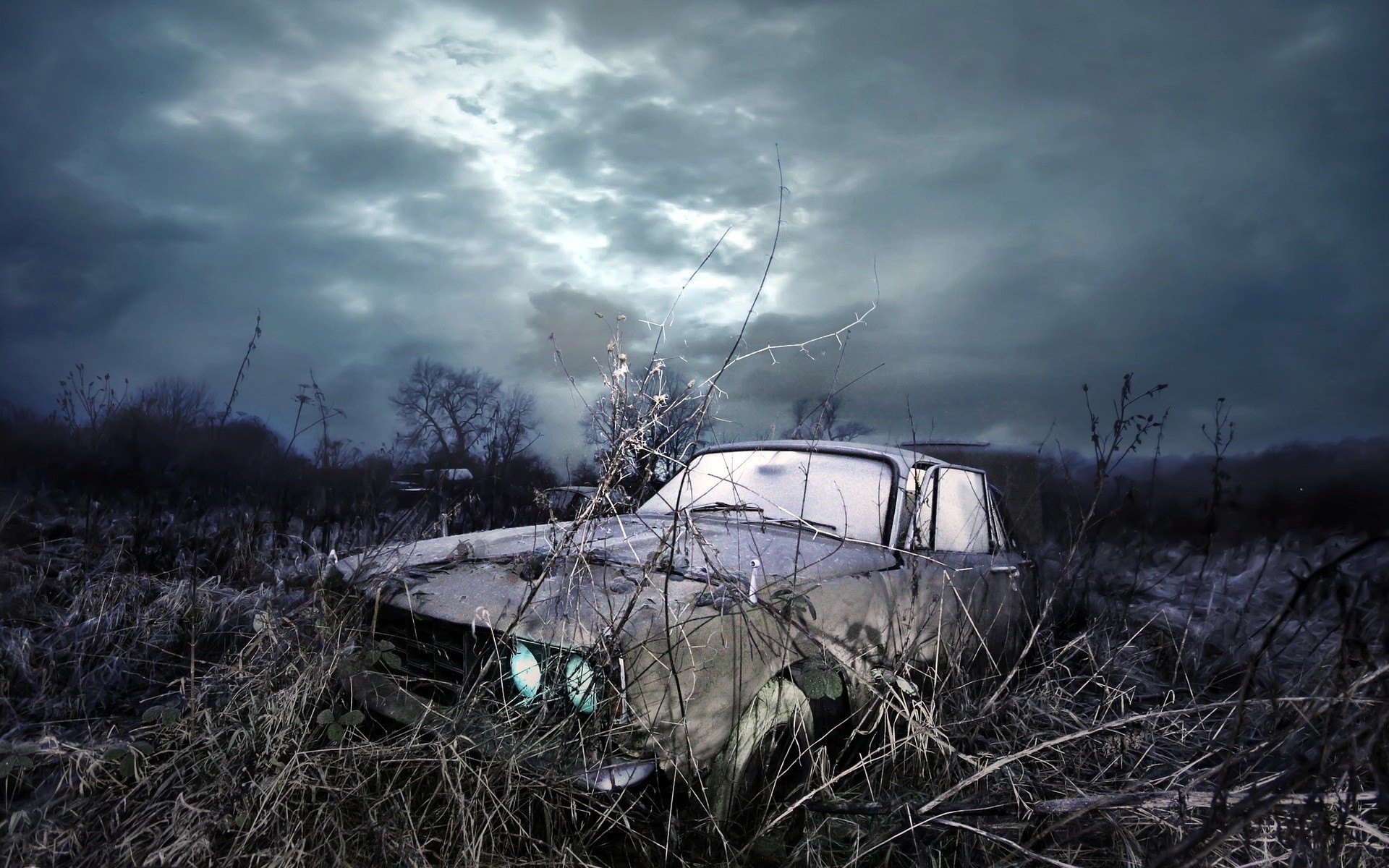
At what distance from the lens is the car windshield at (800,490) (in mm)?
3461

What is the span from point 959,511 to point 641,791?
2.59 metres

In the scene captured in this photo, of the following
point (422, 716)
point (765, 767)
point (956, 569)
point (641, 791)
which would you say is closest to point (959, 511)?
point (956, 569)

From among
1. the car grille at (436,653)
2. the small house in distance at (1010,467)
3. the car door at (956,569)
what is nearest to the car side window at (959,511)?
the car door at (956,569)

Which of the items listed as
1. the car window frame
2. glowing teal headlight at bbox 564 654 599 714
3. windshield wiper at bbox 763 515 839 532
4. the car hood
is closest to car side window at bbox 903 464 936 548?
the car window frame

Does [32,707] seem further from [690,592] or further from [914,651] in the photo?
[914,651]

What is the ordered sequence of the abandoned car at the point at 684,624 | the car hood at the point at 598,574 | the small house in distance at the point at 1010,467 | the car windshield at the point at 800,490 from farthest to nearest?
the small house in distance at the point at 1010,467
the car windshield at the point at 800,490
the car hood at the point at 598,574
the abandoned car at the point at 684,624

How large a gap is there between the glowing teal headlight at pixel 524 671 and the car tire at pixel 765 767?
65 cm

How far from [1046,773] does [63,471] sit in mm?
7801

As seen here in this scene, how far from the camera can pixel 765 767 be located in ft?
7.91

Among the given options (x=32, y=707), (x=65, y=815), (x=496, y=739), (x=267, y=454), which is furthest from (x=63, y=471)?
(x=496, y=739)

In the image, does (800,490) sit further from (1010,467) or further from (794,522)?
(1010,467)

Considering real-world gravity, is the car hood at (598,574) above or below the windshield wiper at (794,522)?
below

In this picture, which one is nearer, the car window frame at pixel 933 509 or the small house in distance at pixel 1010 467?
the car window frame at pixel 933 509

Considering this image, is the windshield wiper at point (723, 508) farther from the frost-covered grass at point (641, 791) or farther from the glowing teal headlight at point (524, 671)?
the glowing teal headlight at point (524, 671)
